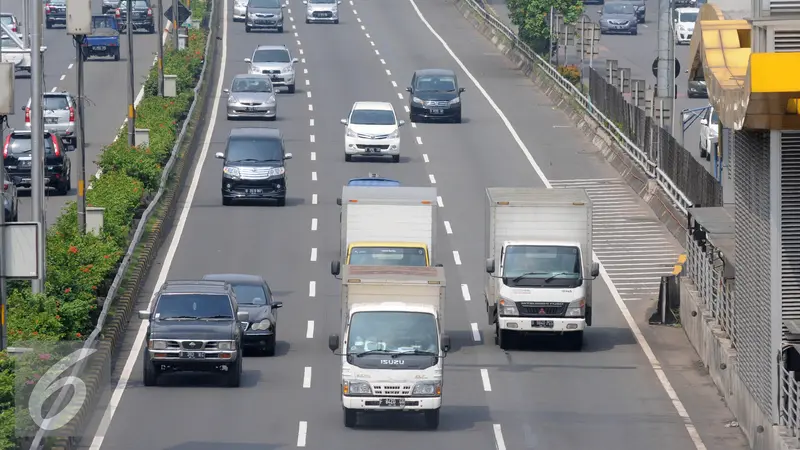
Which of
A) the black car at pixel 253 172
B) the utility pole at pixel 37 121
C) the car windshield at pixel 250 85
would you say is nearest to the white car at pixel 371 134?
the black car at pixel 253 172

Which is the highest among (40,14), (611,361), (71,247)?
(40,14)

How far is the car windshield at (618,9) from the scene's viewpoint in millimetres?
85625

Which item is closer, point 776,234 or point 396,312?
point 776,234

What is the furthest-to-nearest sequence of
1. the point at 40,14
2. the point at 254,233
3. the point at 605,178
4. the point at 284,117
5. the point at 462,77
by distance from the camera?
the point at 462,77, the point at 284,117, the point at 605,178, the point at 254,233, the point at 40,14

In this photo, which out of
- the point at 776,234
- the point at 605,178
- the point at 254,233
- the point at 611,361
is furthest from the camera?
the point at 605,178

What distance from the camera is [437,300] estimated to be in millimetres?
27453

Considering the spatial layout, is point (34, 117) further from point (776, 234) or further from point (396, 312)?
point (776, 234)

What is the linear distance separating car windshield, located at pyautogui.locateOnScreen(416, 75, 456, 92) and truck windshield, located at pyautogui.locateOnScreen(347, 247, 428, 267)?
27957 millimetres

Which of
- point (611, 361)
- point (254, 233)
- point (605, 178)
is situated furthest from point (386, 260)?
point (605, 178)

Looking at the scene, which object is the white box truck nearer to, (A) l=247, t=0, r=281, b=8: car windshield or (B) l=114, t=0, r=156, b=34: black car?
(B) l=114, t=0, r=156, b=34: black car

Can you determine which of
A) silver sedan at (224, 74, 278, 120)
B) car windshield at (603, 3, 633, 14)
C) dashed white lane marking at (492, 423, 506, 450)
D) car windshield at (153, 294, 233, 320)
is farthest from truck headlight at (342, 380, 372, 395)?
car windshield at (603, 3, 633, 14)

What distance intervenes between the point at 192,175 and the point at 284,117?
10817mm

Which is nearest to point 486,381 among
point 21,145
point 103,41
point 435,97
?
point 21,145

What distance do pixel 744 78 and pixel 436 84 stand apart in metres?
38.1
